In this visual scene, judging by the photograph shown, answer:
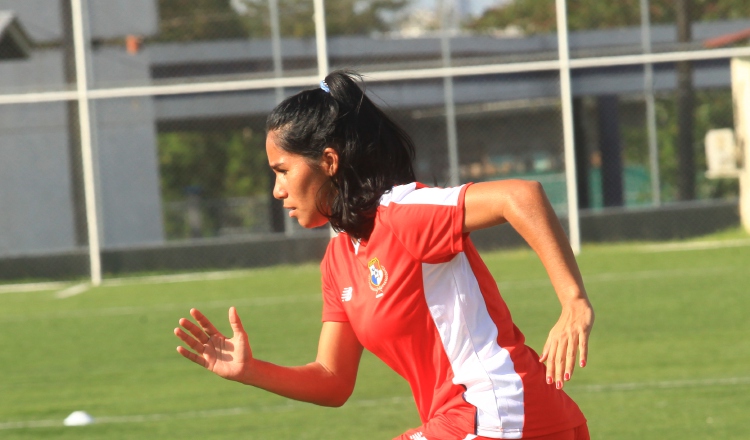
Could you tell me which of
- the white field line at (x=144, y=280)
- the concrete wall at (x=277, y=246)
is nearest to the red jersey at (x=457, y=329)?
the white field line at (x=144, y=280)

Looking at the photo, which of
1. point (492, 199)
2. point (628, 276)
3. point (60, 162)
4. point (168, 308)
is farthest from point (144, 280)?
point (492, 199)

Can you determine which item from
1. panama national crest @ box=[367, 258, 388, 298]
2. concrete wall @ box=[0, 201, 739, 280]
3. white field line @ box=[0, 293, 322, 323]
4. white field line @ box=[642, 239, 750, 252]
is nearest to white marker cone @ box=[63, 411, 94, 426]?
panama national crest @ box=[367, 258, 388, 298]

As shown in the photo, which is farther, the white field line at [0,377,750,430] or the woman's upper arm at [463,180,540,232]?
the white field line at [0,377,750,430]

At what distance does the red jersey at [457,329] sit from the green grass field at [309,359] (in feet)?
10.7

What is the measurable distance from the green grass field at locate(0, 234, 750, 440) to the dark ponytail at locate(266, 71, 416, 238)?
3399mm

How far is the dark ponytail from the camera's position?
2.63 meters

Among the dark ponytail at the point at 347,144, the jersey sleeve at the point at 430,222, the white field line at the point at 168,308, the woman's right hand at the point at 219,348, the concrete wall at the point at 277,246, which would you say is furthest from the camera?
the concrete wall at the point at 277,246

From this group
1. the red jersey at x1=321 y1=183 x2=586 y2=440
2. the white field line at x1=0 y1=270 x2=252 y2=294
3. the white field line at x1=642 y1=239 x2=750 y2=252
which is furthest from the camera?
the white field line at x1=0 y1=270 x2=252 y2=294

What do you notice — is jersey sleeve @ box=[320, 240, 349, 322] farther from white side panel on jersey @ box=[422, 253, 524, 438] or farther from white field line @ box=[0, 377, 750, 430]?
white field line @ box=[0, 377, 750, 430]

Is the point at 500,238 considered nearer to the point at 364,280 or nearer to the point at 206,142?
the point at 206,142

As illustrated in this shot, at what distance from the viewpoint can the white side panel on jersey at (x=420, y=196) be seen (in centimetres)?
243

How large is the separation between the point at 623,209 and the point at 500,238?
81.2 inches

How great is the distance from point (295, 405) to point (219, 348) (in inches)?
158

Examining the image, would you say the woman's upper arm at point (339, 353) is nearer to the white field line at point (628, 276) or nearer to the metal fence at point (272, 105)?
the white field line at point (628, 276)
